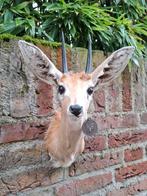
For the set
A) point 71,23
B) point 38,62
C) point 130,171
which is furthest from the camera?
point 130,171

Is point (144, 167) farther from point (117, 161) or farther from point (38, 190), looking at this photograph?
point (38, 190)

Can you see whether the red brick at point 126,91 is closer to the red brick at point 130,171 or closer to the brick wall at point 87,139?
the brick wall at point 87,139

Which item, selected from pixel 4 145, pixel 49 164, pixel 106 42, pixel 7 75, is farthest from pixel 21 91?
pixel 106 42

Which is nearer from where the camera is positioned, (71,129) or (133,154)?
(71,129)

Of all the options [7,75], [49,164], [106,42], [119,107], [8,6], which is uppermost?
[8,6]

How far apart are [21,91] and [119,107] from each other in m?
0.69

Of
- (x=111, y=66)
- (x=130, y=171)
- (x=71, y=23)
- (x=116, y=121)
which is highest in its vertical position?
(x=71, y=23)

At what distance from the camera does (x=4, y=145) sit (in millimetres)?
1621

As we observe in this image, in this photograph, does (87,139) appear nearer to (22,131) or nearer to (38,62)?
(22,131)

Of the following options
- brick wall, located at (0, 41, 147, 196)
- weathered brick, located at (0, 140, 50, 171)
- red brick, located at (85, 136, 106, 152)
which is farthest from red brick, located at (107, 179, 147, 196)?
weathered brick, located at (0, 140, 50, 171)

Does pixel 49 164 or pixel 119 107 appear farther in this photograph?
pixel 119 107

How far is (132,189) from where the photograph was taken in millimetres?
2301

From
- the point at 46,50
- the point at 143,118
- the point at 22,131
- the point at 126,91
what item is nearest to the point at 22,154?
the point at 22,131

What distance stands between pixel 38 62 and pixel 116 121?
75 centimetres
